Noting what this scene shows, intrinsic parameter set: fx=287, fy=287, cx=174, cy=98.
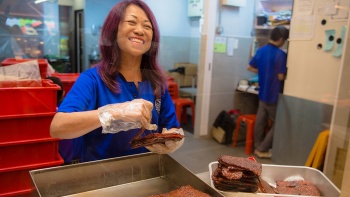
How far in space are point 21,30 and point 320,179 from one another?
10.2 ft

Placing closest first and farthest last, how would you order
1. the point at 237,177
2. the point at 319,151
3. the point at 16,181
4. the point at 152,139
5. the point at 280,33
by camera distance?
the point at 237,177 → the point at 152,139 → the point at 16,181 → the point at 319,151 → the point at 280,33

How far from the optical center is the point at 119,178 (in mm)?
1015

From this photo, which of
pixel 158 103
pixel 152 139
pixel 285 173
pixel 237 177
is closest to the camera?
pixel 237 177

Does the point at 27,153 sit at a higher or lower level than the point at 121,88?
lower

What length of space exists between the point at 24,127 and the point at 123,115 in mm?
707

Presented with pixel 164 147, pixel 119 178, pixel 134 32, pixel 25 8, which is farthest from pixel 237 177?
pixel 25 8

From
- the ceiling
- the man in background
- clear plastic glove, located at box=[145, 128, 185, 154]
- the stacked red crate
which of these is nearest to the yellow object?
the man in background

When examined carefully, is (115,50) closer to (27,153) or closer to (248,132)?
(27,153)

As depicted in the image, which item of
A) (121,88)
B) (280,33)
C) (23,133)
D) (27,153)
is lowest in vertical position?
(27,153)

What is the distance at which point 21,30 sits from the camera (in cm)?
303

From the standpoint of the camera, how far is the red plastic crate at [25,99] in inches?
52.0

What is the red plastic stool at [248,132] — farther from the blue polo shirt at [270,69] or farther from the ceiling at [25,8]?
the ceiling at [25,8]

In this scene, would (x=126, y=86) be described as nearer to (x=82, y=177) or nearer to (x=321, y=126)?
(x=82, y=177)

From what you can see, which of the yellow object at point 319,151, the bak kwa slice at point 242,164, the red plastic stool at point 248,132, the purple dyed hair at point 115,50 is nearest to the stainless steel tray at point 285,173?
the bak kwa slice at point 242,164
